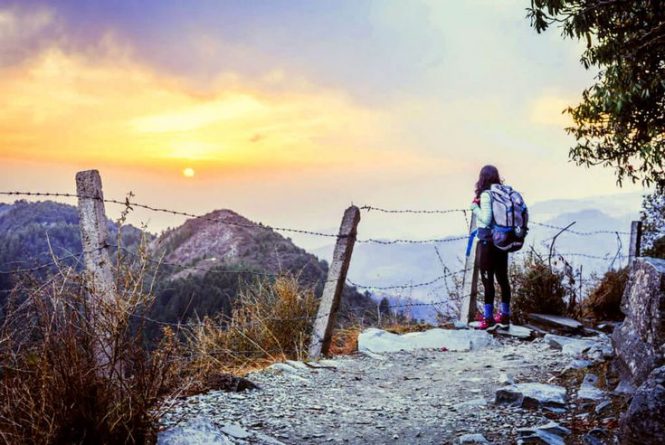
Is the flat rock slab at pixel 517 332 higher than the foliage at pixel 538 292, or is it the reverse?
the foliage at pixel 538 292

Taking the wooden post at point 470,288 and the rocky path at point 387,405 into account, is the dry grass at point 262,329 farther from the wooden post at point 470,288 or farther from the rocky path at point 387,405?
the wooden post at point 470,288

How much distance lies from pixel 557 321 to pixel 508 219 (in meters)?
1.89

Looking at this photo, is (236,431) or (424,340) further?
(424,340)

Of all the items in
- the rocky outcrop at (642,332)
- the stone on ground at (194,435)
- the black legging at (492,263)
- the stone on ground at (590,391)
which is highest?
the black legging at (492,263)

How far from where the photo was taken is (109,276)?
16.9 feet

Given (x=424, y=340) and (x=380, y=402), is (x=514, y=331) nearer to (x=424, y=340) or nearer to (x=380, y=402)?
(x=424, y=340)

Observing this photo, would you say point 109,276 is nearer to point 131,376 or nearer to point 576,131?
point 131,376

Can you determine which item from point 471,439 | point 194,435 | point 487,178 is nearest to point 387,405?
point 471,439

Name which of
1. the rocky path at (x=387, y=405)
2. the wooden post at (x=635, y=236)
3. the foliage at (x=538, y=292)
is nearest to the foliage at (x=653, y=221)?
the wooden post at (x=635, y=236)

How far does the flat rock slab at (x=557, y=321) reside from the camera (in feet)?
28.5

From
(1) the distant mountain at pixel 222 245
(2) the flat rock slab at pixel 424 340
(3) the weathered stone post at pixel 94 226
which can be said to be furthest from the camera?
(1) the distant mountain at pixel 222 245

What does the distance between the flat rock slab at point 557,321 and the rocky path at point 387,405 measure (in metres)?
1.69

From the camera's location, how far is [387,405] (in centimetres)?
526

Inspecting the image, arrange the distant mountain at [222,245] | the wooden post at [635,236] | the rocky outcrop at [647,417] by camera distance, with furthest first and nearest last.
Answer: the distant mountain at [222,245], the wooden post at [635,236], the rocky outcrop at [647,417]
